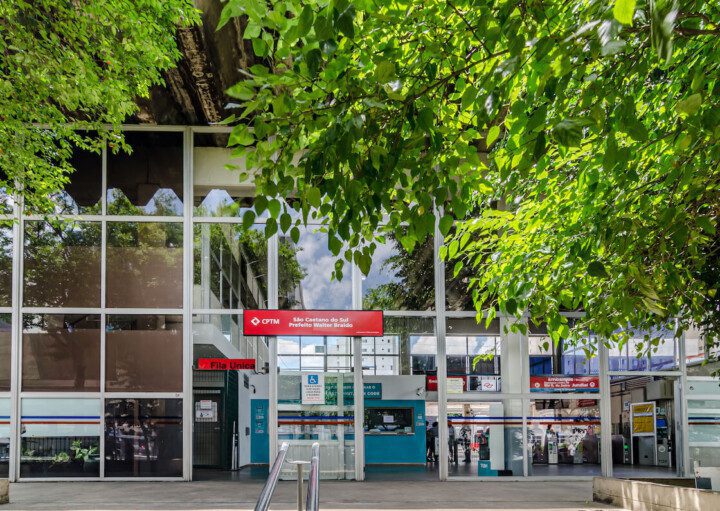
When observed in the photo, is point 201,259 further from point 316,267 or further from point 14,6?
point 14,6

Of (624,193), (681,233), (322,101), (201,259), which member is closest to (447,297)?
(201,259)

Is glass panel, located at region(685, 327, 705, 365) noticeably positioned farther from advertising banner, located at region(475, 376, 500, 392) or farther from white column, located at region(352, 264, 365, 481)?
white column, located at region(352, 264, 365, 481)

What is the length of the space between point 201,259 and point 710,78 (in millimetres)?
11798

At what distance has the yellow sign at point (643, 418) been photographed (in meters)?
21.4

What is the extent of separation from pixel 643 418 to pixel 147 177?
1468cm

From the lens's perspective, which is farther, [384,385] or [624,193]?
[384,385]

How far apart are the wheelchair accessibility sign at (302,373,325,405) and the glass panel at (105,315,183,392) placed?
2.25 m

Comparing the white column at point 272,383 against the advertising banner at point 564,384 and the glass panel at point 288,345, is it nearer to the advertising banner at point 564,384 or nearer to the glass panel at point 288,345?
the glass panel at point 288,345

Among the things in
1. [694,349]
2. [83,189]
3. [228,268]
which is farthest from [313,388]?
[694,349]

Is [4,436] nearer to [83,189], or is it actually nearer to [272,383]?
[83,189]

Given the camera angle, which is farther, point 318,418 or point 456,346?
point 456,346

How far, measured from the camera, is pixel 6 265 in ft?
48.1

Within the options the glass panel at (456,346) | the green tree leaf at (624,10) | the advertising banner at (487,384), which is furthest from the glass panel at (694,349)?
the green tree leaf at (624,10)

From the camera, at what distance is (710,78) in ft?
14.6
